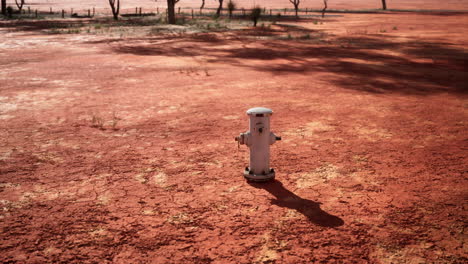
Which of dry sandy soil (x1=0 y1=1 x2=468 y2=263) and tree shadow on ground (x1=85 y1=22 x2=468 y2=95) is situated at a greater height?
tree shadow on ground (x1=85 y1=22 x2=468 y2=95)

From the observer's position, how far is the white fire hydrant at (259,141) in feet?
13.6

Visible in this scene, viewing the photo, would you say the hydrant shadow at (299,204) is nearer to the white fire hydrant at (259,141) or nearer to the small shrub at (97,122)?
the white fire hydrant at (259,141)

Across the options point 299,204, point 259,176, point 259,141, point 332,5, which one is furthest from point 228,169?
point 332,5

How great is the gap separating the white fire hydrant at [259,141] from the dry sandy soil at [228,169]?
14 cm

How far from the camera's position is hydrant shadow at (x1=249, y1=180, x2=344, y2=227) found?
11.6ft

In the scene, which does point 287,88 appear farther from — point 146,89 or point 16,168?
point 16,168

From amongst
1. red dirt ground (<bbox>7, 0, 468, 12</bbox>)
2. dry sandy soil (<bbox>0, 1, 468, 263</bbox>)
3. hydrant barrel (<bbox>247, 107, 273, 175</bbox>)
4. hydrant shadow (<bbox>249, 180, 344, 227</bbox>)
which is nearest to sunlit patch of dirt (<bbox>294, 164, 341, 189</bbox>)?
dry sandy soil (<bbox>0, 1, 468, 263</bbox>)

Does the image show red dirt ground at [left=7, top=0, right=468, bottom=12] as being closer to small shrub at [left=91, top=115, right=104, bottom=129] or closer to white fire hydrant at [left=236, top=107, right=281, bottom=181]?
small shrub at [left=91, top=115, right=104, bottom=129]

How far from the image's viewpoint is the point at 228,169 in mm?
4762

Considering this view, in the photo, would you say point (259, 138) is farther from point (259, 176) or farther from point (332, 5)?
point (332, 5)

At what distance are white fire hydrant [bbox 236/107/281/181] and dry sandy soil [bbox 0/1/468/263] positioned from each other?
0.47 feet

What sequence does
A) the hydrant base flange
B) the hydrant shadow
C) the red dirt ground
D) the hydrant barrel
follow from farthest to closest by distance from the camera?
1. the red dirt ground
2. the hydrant base flange
3. the hydrant barrel
4. the hydrant shadow

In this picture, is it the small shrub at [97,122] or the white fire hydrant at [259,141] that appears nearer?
the white fire hydrant at [259,141]

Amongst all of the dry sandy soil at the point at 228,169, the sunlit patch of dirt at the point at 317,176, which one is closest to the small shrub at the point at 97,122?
the dry sandy soil at the point at 228,169
